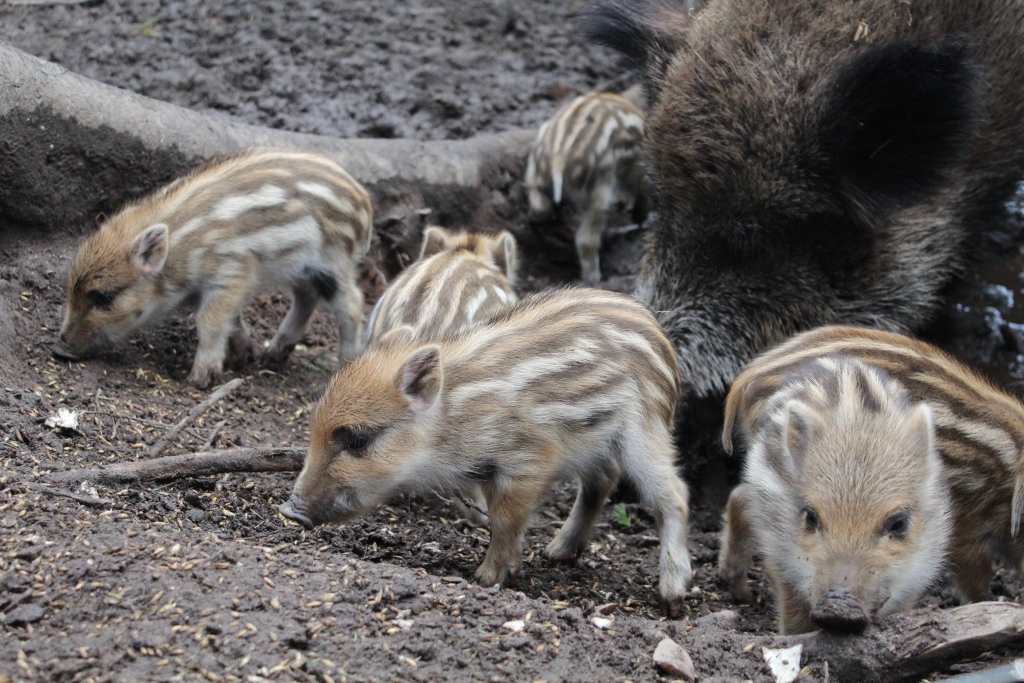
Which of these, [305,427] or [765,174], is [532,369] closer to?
[305,427]

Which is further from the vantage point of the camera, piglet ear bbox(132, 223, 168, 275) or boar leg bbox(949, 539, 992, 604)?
piglet ear bbox(132, 223, 168, 275)

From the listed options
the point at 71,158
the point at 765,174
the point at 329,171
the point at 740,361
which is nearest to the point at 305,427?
the point at 329,171

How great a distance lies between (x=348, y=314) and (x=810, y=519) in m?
2.89

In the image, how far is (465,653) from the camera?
2.81 metres

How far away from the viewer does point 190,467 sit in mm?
3668

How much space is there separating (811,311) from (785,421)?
6.31ft

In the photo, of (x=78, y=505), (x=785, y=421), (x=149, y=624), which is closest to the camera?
(x=149, y=624)

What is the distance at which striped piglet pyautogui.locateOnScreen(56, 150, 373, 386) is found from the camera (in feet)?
15.8

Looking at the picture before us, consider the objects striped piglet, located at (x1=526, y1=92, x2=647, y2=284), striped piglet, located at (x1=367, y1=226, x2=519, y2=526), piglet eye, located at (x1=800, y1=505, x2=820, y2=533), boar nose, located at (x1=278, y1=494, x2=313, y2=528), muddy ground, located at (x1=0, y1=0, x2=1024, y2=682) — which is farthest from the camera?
striped piglet, located at (x1=526, y1=92, x2=647, y2=284)

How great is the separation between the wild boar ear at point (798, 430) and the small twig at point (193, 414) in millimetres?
2304

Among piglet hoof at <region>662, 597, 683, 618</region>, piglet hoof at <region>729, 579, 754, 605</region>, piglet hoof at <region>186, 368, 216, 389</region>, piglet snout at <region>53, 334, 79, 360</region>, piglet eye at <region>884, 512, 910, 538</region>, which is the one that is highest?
piglet eye at <region>884, 512, 910, 538</region>

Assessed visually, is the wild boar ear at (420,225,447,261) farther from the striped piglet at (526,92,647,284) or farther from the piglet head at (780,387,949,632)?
the piglet head at (780,387,949,632)

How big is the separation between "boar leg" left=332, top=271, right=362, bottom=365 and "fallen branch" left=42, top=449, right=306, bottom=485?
1.58 m

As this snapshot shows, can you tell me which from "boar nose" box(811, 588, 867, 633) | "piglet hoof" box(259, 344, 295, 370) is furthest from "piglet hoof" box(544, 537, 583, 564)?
"piglet hoof" box(259, 344, 295, 370)
